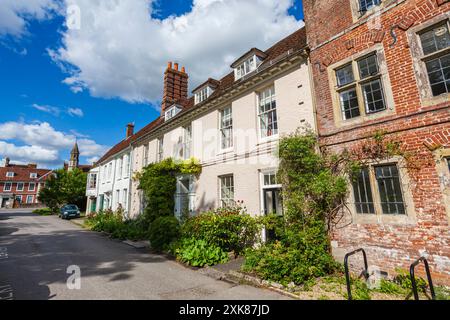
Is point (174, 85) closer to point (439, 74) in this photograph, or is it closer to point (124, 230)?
point (124, 230)

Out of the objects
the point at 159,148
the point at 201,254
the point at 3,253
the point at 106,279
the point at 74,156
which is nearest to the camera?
the point at 106,279

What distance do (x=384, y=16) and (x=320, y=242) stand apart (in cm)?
677

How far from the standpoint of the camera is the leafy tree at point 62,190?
36375 millimetres

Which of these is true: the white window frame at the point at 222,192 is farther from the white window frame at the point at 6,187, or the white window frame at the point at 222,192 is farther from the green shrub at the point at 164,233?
the white window frame at the point at 6,187

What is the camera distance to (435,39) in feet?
18.9

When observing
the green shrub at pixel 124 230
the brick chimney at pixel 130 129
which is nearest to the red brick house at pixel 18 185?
the brick chimney at pixel 130 129

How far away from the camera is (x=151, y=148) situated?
18.1 meters

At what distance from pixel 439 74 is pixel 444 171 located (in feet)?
7.87

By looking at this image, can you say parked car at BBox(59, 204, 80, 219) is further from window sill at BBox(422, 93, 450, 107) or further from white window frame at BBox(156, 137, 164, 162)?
window sill at BBox(422, 93, 450, 107)

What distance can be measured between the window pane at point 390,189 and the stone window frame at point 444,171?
81cm

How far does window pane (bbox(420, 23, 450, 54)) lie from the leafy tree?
4407 cm

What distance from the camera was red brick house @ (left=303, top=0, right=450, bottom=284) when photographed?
211 inches

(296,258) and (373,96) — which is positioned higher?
(373,96)

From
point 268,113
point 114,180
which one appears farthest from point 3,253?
point 114,180
